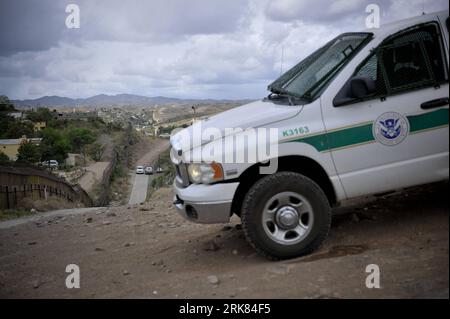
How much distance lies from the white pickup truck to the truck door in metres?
0.01

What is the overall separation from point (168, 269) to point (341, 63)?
120 inches

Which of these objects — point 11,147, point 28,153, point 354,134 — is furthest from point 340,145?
point 11,147

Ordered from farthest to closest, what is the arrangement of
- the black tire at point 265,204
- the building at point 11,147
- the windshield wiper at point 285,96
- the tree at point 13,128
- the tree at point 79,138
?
the tree at point 79,138, the tree at point 13,128, the building at point 11,147, the windshield wiper at point 285,96, the black tire at point 265,204

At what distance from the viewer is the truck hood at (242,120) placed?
514 centimetres

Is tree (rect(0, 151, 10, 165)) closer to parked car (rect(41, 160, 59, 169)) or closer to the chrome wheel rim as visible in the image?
parked car (rect(41, 160, 59, 169))

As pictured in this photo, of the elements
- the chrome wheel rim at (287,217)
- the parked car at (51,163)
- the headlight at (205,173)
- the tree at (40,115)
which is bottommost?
the parked car at (51,163)

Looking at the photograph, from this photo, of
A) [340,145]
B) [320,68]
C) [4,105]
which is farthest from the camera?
[4,105]

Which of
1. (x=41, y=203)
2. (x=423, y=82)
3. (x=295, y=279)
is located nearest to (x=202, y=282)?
(x=295, y=279)

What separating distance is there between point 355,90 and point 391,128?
0.57m

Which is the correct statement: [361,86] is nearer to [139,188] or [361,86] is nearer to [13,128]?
[139,188]

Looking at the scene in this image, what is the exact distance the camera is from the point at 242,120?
5.32 meters

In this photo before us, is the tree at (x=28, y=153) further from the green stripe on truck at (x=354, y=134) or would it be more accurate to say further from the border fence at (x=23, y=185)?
the green stripe on truck at (x=354, y=134)

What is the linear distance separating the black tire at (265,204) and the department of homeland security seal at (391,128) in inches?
33.9

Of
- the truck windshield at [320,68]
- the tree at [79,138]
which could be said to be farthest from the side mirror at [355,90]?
the tree at [79,138]
